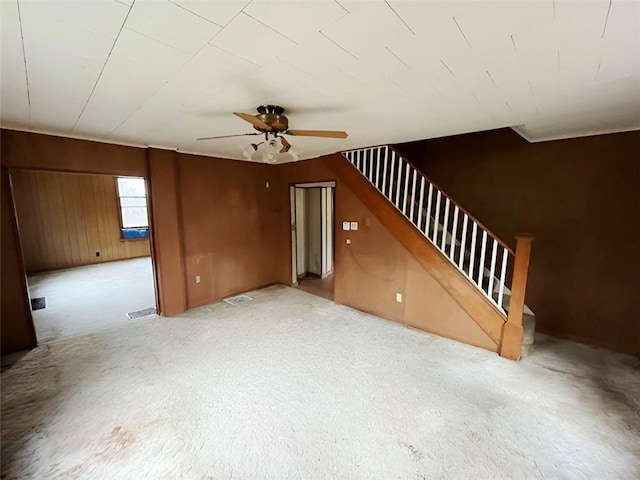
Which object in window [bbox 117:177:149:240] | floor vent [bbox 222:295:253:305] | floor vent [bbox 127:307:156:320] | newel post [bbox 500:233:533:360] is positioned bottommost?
floor vent [bbox 127:307:156:320]

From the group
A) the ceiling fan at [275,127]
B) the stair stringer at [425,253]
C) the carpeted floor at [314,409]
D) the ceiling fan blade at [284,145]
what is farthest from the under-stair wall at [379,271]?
the ceiling fan at [275,127]

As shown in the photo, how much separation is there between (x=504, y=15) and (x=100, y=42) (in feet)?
5.88

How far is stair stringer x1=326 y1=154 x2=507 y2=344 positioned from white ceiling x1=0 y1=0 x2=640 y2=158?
133cm

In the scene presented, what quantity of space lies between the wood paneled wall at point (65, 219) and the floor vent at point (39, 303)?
6.40ft

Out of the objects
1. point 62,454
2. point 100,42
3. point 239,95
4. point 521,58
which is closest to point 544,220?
point 521,58

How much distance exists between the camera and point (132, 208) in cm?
748

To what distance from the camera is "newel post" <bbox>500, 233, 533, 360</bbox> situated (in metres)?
2.68

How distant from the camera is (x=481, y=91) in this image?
189 cm

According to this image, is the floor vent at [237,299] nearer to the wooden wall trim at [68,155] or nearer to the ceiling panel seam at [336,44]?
the wooden wall trim at [68,155]

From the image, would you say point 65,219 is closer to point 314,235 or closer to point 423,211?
point 314,235

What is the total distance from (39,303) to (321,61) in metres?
5.73

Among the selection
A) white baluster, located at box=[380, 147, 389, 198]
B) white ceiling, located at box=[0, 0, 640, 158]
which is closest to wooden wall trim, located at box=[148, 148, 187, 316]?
white ceiling, located at box=[0, 0, 640, 158]

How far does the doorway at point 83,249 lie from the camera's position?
4074 mm

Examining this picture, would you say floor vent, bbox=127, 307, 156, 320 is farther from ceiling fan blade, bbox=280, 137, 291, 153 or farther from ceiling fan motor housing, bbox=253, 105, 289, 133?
ceiling fan motor housing, bbox=253, 105, 289, 133
